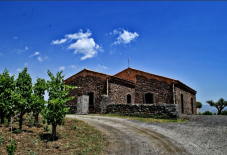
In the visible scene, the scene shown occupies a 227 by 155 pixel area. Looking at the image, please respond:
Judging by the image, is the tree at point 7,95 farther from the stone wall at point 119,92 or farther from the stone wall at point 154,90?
the stone wall at point 154,90

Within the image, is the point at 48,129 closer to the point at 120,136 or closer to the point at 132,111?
the point at 120,136

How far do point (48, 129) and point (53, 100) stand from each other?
2.23m

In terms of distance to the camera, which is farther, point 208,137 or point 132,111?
point 132,111

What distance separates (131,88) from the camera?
25.0 metres

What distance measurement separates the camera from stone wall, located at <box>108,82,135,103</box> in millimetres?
22500

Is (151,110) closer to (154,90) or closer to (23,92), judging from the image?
(154,90)

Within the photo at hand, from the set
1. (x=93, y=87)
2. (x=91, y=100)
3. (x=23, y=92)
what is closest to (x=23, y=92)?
(x=23, y=92)

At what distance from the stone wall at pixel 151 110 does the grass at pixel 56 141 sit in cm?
719

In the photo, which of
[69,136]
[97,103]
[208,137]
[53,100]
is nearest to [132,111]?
[97,103]

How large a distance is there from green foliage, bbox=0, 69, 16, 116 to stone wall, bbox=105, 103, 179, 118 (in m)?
10.2

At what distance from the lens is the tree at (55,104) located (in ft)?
27.8

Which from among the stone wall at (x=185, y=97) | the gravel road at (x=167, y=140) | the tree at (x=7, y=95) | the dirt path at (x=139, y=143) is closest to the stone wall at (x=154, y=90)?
the stone wall at (x=185, y=97)

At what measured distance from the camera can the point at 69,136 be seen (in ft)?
30.4

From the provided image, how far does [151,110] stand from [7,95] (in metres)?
11.2
